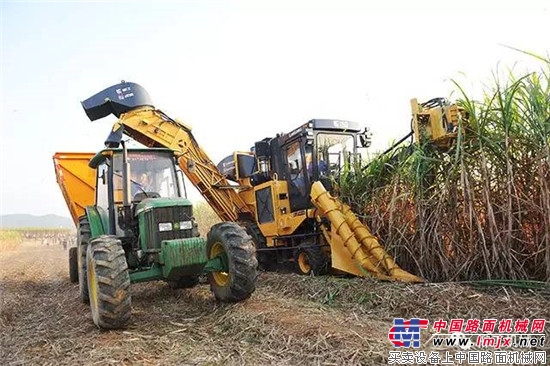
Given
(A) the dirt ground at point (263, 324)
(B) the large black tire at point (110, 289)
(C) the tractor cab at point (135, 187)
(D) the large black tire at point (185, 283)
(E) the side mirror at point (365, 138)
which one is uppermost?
(E) the side mirror at point (365, 138)

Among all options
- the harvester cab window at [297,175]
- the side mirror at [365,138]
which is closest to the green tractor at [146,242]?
the harvester cab window at [297,175]

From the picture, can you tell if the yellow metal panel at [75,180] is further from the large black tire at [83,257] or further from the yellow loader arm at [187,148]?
the large black tire at [83,257]

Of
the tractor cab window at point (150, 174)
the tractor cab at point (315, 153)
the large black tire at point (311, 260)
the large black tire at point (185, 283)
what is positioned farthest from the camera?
the tractor cab at point (315, 153)

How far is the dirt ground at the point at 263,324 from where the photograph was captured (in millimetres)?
3492

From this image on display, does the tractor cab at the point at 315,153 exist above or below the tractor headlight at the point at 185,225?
above

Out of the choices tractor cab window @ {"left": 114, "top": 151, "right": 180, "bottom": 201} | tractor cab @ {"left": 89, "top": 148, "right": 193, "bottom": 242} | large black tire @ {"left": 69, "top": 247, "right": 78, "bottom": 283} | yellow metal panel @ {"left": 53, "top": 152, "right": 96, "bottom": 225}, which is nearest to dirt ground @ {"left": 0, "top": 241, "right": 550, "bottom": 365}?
tractor cab @ {"left": 89, "top": 148, "right": 193, "bottom": 242}

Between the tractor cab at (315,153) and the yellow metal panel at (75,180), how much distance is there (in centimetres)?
369

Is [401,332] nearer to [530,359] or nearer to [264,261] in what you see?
[530,359]

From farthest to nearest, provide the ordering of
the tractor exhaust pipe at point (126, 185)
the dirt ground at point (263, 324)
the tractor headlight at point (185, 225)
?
the tractor exhaust pipe at point (126, 185), the tractor headlight at point (185, 225), the dirt ground at point (263, 324)

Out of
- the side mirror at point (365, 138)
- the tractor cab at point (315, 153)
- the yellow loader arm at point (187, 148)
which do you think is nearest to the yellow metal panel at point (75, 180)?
the yellow loader arm at point (187, 148)

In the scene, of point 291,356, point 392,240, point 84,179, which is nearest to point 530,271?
point 392,240

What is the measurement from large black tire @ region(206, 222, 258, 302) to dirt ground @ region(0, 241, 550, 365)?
0.15 m

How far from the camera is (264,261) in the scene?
8422 millimetres

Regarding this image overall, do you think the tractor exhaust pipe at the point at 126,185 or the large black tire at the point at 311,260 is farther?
the large black tire at the point at 311,260
